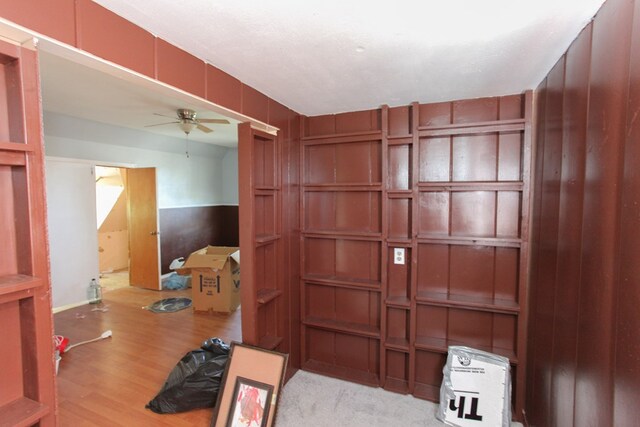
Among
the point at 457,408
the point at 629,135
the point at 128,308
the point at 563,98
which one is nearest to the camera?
the point at 629,135

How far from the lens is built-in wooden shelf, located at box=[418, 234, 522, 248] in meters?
2.13

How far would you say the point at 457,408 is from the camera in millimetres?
2111

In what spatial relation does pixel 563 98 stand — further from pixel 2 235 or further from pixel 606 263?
pixel 2 235

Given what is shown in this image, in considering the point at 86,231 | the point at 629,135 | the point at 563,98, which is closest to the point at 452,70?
the point at 563,98

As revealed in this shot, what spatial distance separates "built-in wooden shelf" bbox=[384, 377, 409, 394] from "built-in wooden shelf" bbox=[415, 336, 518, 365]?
0.35m

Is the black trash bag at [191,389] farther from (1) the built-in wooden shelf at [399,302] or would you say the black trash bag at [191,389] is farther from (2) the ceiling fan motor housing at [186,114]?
(2) the ceiling fan motor housing at [186,114]

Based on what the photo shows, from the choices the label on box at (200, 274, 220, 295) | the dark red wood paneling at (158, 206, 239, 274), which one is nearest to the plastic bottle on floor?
the dark red wood paneling at (158, 206, 239, 274)

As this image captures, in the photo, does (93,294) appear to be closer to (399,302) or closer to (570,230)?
(399,302)

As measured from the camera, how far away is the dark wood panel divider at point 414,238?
221 cm

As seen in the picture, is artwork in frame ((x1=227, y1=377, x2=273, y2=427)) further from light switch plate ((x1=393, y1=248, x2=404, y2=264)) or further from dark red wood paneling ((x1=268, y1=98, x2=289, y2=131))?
dark red wood paneling ((x1=268, y1=98, x2=289, y2=131))

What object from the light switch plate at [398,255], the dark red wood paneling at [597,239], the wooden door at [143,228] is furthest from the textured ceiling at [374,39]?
the wooden door at [143,228]

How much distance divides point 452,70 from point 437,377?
225 centimetres

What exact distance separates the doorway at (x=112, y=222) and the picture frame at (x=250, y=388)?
4976mm

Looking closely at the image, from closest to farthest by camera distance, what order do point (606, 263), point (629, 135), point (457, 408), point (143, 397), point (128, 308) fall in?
1. point (629, 135)
2. point (606, 263)
3. point (457, 408)
4. point (143, 397)
5. point (128, 308)
